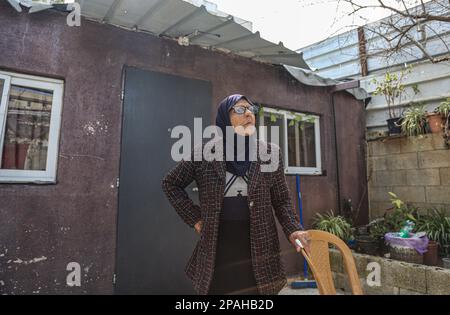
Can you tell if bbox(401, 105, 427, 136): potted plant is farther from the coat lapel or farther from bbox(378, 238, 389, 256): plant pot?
the coat lapel

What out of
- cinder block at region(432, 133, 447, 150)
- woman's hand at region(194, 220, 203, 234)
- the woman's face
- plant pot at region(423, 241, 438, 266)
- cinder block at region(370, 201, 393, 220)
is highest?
cinder block at region(432, 133, 447, 150)

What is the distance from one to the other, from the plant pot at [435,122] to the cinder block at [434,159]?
34cm

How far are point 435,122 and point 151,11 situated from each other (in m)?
4.39

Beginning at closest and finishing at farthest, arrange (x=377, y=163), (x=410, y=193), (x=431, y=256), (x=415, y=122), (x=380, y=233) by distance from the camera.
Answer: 1. (x=431, y=256)
2. (x=380, y=233)
3. (x=415, y=122)
4. (x=410, y=193)
5. (x=377, y=163)

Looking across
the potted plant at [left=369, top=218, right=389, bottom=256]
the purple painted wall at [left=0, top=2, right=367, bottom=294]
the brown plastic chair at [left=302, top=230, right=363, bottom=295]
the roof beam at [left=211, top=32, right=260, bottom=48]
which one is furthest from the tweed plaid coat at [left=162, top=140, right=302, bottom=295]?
the potted plant at [left=369, top=218, right=389, bottom=256]

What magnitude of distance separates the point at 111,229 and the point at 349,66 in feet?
18.4

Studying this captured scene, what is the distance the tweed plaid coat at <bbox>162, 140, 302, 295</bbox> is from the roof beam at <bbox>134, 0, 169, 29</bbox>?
1750 mm

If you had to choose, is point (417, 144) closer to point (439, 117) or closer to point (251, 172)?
point (439, 117)

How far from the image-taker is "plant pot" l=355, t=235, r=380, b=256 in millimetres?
3973

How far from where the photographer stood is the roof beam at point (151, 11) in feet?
8.75

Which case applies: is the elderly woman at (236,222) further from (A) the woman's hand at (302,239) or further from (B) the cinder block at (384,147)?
(B) the cinder block at (384,147)

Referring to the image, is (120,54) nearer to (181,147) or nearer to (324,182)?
(181,147)

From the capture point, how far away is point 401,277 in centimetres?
342

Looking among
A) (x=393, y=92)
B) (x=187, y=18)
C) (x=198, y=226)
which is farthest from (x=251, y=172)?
(x=393, y=92)
